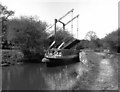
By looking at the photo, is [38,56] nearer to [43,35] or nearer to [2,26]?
[43,35]

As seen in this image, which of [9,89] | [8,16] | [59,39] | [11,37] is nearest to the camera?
[9,89]

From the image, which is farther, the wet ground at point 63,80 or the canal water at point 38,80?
the canal water at point 38,80

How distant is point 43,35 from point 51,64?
317 inches

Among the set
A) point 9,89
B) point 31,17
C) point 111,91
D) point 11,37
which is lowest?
point 9,89

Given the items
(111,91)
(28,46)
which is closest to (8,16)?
(28,46)

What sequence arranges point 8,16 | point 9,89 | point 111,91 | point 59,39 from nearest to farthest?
point 111,91, point 9,89, point 8,16, point 59,39

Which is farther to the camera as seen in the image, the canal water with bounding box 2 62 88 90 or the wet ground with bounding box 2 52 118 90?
the canal water with bounding box 2 62 88 90

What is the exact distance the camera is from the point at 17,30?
23.0 meters

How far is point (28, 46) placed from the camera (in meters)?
23.0

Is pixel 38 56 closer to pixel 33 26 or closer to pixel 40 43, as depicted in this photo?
pixel 40 43

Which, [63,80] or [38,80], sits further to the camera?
[38,80]

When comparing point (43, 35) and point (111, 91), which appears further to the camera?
point (43, 35)

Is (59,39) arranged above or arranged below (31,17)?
below

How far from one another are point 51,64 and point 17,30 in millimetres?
9309
